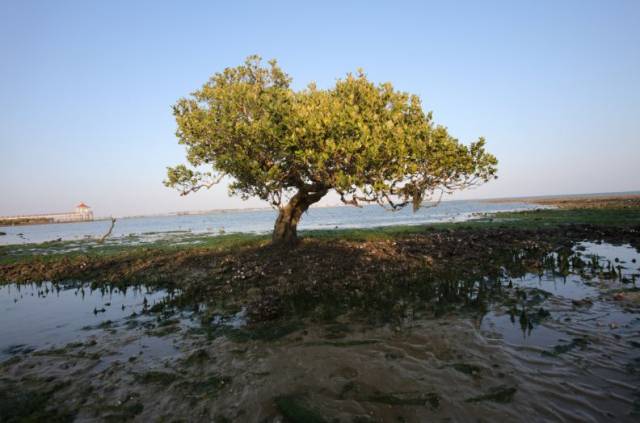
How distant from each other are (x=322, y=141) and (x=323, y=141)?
237 millimetres

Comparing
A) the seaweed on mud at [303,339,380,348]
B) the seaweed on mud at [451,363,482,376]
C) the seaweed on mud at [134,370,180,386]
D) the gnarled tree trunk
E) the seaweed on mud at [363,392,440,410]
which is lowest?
the seaweed on mud at [134,370,180,386]

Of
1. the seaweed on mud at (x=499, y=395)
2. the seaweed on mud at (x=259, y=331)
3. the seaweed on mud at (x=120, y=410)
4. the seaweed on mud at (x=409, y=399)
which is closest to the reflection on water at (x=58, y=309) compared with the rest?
the seaweed on mud at (x=259, y=331)

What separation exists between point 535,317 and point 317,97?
14.1 meters

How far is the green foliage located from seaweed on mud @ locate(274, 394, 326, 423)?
10.8m

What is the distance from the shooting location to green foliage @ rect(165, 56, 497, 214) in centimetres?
1578

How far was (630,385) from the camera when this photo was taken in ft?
20.1

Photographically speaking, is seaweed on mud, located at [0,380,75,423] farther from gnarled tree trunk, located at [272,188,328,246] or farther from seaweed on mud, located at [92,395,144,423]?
→ gnarled tree trunk, located at [272,188,328,246]

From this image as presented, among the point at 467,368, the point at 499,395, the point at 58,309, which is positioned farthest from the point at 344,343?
the point at 58,309

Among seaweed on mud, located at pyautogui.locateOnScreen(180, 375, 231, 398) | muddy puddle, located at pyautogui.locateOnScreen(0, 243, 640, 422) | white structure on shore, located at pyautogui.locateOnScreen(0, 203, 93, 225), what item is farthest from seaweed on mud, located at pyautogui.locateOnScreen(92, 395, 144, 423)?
white structure on shore, located at pyautogui.locateOnScreen(0, 203, 93, 225)

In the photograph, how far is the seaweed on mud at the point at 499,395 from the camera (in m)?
5.95

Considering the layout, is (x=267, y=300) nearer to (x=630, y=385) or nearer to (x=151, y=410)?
(x=151, y=410)

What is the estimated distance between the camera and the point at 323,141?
16.0m

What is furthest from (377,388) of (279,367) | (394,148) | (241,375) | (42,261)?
(42,261)

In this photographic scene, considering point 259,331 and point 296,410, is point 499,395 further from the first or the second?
point 259,331
